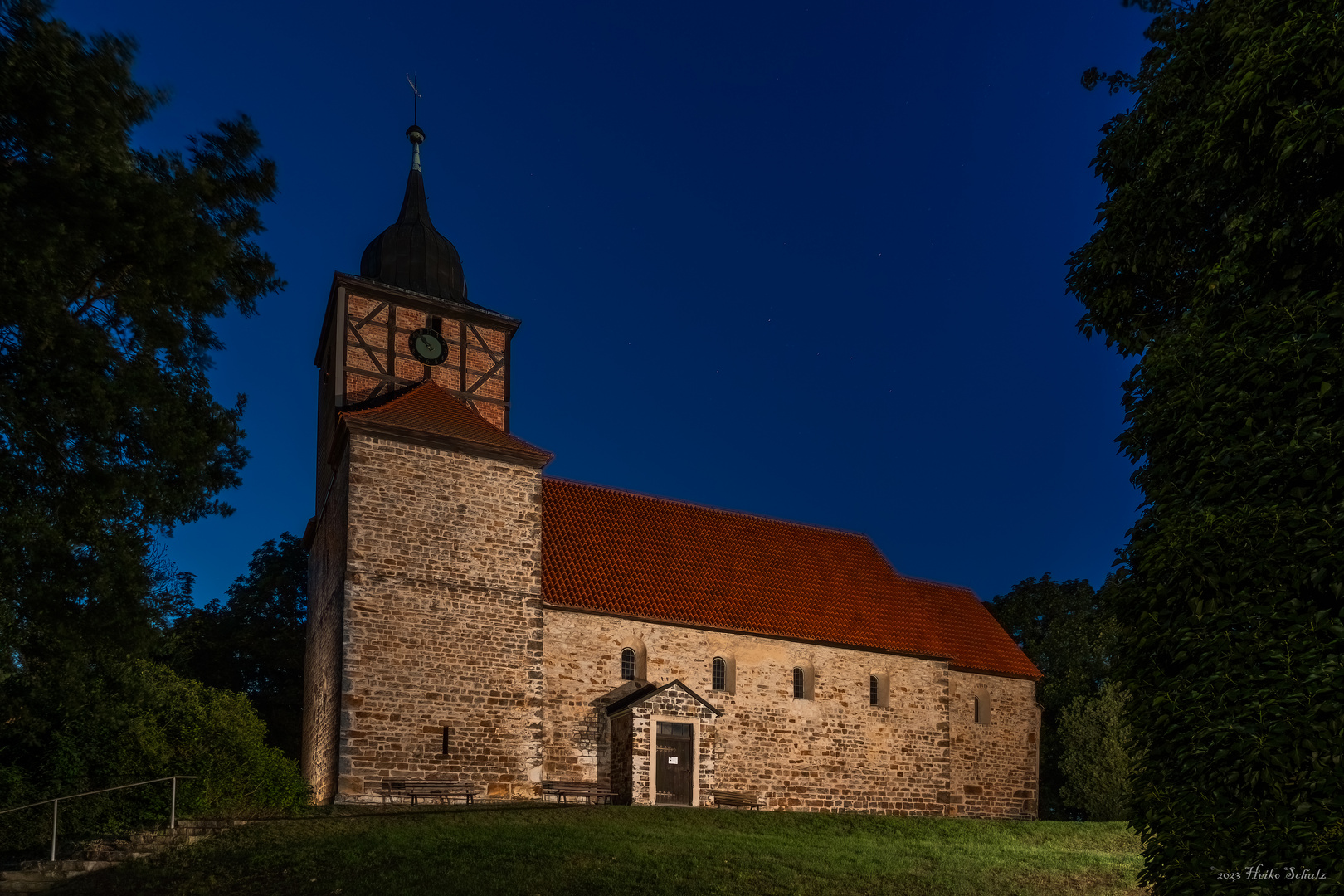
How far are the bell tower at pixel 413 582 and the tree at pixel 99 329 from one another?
22.9 feet

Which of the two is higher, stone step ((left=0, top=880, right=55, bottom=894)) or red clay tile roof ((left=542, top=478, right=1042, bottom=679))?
red clay tile roof ((left=542, top=478, right=1042, bottom=679))

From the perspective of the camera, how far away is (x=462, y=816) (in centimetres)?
1777

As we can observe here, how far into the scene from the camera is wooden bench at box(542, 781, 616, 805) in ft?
70.2

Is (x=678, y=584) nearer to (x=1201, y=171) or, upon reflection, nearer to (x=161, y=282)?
(x=161, y=282)

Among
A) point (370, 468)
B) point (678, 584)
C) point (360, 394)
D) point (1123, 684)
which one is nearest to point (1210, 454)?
point (1123, 684)

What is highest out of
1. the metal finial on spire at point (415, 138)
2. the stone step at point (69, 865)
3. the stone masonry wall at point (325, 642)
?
the metal finial on spire at point (415, 138)

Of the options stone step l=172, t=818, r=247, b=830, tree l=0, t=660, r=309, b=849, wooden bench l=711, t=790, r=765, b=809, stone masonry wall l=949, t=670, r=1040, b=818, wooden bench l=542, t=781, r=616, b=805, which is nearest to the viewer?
stone step l=172, t=818, r=247, b=830

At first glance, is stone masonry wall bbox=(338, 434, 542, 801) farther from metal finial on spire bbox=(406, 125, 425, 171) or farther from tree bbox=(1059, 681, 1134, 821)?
tree bbox=(1059, 681, 1134, 821)

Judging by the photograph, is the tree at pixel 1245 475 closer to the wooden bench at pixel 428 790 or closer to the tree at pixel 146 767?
the wooden bench at pixel 428 790

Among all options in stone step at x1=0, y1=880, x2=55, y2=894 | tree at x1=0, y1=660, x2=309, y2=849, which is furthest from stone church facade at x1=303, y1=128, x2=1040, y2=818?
stone step at x1=0, y1=880, x2=55, y2=894

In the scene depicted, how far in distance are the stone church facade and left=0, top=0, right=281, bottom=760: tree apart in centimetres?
764

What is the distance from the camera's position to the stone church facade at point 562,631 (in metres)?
20.9

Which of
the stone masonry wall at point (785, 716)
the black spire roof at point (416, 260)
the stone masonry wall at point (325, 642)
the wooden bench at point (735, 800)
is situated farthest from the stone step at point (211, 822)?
the black spire roof at point (416, 260)

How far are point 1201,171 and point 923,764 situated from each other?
21.5 meters
